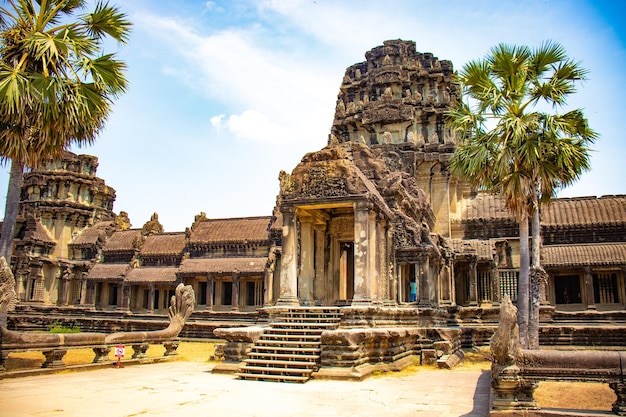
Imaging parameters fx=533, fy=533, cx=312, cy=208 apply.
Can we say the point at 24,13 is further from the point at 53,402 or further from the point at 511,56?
the point at 511,56

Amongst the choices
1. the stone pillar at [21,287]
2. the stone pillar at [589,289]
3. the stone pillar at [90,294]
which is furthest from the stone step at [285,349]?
the stone pillar at [21,287]

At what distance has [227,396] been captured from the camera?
10.2m

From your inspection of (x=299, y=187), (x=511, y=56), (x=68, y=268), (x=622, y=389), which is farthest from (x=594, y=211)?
(x=68, y=268)

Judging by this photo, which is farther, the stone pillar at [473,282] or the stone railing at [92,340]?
the stone pillar at [473,282]

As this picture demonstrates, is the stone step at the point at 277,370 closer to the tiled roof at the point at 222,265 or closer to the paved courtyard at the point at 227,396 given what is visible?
the paved courtyard at the point at 227,396

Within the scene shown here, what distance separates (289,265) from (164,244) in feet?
74.5

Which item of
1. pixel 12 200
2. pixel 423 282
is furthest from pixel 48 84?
pixel 423 282

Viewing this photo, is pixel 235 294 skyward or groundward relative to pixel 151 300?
skyward

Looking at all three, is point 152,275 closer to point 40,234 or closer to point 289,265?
point 40,234

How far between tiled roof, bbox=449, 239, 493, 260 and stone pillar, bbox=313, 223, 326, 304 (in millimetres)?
8357

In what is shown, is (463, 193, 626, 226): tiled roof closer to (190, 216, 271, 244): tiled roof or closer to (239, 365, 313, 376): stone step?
(190, 216, 271, 244): tiled roof

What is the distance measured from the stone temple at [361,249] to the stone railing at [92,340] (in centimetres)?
265

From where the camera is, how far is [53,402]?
911 cm

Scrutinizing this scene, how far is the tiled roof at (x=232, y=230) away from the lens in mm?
33438
